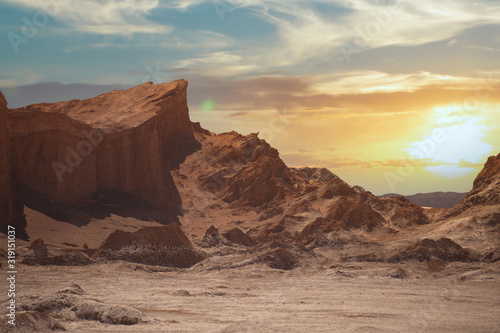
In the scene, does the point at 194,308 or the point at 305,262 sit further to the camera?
the point at 305,262

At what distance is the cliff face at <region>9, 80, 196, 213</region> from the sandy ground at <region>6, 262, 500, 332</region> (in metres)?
17.8

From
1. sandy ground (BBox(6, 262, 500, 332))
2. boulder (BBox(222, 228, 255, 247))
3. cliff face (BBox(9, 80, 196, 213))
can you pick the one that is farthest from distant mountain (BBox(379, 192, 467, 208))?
sandy ground (BBox(6, 262, 500, 332))

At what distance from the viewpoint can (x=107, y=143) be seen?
194 feet

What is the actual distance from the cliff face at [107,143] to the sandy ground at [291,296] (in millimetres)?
17763

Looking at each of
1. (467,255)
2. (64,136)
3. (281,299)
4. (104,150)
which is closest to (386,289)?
(281,299)

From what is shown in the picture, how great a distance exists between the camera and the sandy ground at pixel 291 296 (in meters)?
20.9

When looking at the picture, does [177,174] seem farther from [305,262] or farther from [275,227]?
[305,262]

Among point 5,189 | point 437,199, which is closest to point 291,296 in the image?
point 5,189

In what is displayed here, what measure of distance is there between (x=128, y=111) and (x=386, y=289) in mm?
42247

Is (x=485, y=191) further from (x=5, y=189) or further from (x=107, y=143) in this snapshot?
(x=5, y=189)

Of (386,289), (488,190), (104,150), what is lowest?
(386,289)

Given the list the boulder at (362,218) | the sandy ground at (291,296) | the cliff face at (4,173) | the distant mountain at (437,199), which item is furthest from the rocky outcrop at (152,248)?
the distant mountain at (437,199)

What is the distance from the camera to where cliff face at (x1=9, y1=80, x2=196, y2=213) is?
50.7 metres

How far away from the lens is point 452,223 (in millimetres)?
45094
